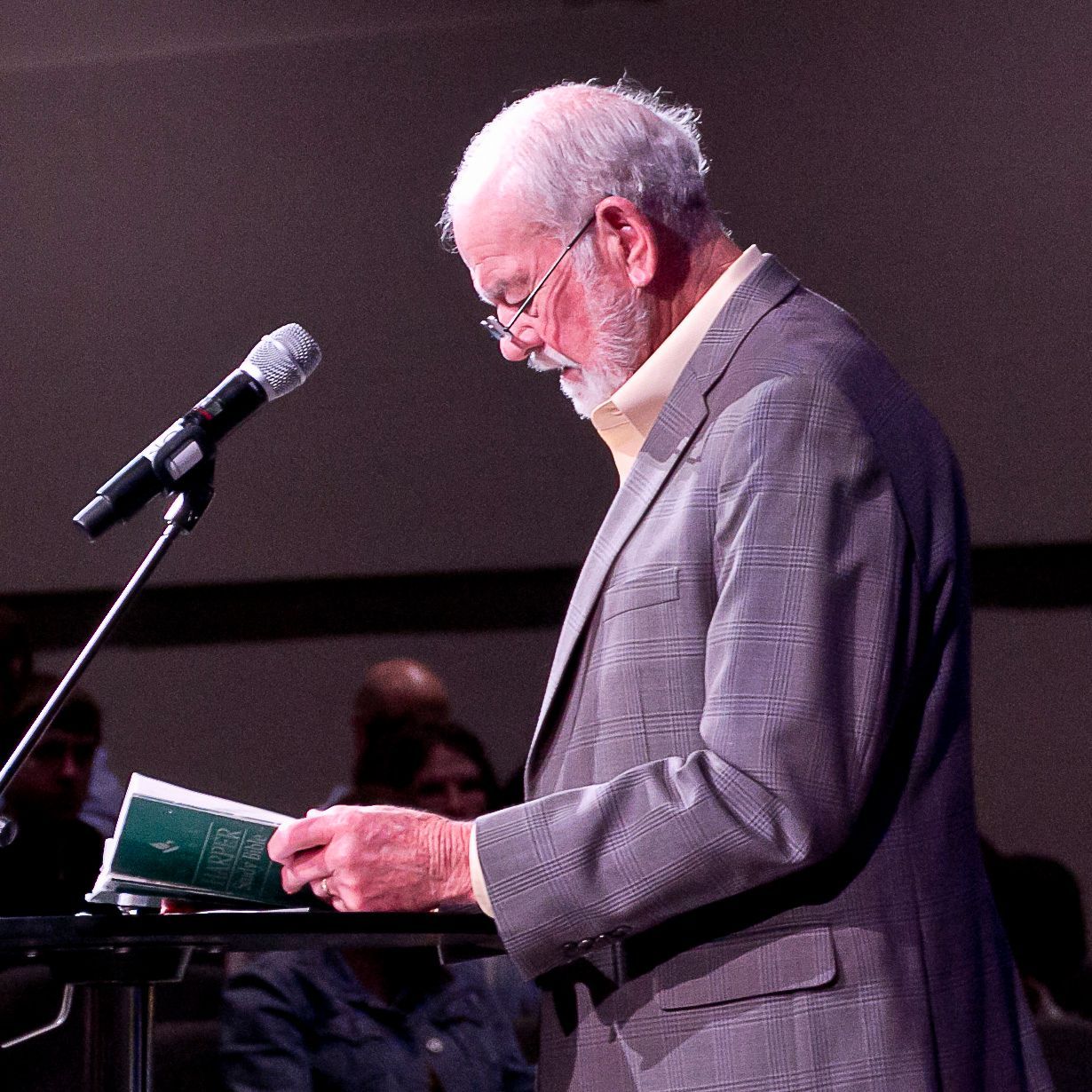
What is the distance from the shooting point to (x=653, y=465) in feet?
4.29

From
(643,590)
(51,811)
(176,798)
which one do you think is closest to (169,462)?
(176,798)

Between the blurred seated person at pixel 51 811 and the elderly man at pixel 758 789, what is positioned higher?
the elderly man at pixel 758 789

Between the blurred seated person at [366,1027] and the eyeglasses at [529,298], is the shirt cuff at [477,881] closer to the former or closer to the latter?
the eyeglasses at [529,298]

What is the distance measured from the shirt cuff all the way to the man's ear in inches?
24.6

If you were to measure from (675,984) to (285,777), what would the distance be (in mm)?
2726

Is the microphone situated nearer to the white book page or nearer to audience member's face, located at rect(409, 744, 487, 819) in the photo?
the white book page

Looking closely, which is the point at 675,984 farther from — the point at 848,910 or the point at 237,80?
the point at 237,80

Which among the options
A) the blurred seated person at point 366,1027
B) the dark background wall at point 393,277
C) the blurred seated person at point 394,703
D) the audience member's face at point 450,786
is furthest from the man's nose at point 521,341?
the blurred seated person at point 394,703

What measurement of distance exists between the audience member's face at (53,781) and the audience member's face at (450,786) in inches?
34.3

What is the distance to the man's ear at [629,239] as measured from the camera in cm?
150

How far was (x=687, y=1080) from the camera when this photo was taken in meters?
1.16

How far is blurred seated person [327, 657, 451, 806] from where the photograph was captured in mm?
3768

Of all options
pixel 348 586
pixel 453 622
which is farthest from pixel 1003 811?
pixel 348 586

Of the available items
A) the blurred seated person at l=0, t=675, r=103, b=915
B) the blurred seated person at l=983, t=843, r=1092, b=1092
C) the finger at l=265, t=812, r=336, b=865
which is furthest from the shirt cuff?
the blurred seated person at l=983, t=843, r=1092, b=1092
